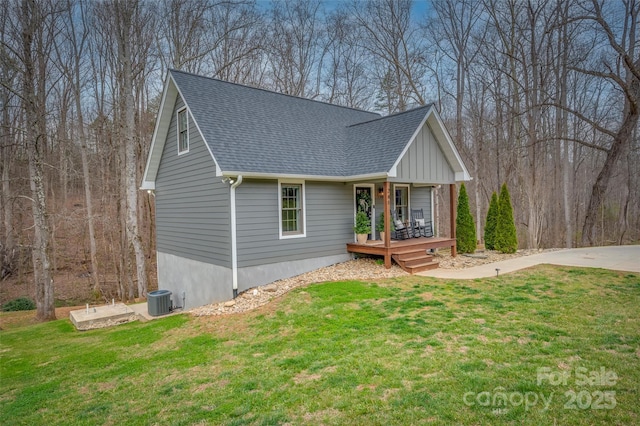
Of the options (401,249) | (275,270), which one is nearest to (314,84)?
(401,249)

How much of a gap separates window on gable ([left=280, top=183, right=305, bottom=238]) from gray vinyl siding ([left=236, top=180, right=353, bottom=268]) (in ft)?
0.60

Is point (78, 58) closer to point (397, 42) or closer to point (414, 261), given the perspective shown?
point (397, 42)

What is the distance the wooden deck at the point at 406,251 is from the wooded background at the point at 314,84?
6795 millimetres

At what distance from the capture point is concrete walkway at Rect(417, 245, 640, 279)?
922 cm

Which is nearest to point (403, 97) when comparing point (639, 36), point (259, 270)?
point (639, 36)

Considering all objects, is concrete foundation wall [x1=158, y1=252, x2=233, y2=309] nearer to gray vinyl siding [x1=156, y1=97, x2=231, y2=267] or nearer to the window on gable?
gray vinyl siding [x1=156, y1=97, x2=231, y2=267]

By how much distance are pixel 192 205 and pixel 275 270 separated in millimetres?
3372

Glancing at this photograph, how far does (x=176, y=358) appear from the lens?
209 inches

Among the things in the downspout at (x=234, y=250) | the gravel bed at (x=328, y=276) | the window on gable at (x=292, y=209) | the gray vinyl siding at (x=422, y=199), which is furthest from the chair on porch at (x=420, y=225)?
the downspout at (x=234, y=250)

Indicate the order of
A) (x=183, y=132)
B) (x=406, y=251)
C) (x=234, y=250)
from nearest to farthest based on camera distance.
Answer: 1. (x=234, y=250)
2. (x=406, y=251)
3. (x=183, y=132)

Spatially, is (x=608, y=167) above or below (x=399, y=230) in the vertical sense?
above

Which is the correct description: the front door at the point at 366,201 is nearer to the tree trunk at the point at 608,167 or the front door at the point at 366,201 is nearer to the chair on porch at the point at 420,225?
the chair on porch at the point at 420,225

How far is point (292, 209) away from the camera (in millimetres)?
9875

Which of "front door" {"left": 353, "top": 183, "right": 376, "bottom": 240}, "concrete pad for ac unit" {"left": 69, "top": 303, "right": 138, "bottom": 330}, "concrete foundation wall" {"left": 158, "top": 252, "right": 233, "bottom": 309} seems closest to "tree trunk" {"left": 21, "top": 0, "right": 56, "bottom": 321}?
"concrete pad for ac unit" {"left": 69, "top": 303, "right": 138, "bottom": 330}
